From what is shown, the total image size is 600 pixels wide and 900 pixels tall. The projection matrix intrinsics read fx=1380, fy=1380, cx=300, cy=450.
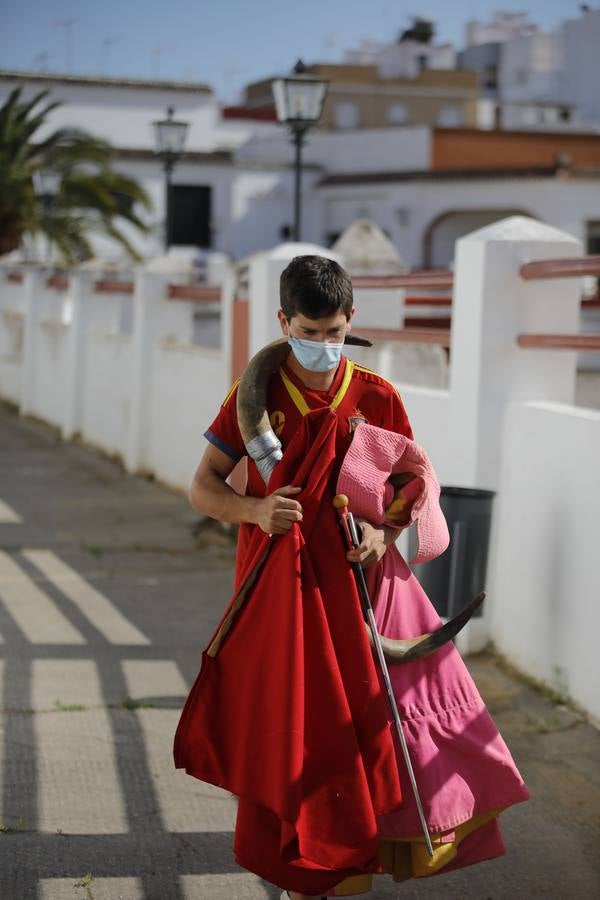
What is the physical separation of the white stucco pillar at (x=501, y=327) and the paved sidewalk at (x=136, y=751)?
3.41ft

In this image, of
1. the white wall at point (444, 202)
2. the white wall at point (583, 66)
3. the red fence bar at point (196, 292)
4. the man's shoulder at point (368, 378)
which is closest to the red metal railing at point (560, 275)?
the man's shoulder at point (368, 378)

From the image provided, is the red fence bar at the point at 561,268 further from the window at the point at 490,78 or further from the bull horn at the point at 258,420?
the window at the point at 490,78

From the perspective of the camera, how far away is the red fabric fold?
10.2 feet

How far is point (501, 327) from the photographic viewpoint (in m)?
6.06

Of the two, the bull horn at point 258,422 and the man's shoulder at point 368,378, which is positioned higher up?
the man's shoulder at point 368,378

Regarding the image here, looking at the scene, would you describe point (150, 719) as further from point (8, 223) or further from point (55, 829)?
point (8, 223)

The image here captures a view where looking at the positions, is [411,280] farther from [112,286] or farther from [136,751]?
[112,286]

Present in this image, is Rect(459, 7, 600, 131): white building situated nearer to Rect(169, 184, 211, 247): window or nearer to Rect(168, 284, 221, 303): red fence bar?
Rect(169, 184, 211, 247): window

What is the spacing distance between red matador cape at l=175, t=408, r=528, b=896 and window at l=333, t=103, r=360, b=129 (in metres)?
53.0

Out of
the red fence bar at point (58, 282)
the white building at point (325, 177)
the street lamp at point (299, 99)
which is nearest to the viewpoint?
the street lamp at point (299, 99)

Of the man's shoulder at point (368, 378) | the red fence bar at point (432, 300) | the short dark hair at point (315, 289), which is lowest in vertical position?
the man's shoulder at point (368, 378)

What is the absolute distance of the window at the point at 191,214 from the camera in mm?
41469

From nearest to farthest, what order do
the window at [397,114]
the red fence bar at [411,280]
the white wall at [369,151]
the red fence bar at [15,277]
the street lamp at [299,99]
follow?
the red fence bar at [411,280]
the street lamp at [299,99]
the red fence bar at [15,277]
the white wall at [369,151]
the window at [397,114]

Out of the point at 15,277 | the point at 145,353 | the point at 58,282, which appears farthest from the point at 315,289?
the point at 15,277
